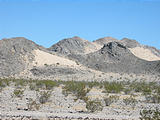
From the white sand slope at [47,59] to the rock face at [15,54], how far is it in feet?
4.97

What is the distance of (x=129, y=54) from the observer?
84312 millimetres

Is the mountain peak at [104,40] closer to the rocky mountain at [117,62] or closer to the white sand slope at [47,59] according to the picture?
the rocky mountain at [117,62]

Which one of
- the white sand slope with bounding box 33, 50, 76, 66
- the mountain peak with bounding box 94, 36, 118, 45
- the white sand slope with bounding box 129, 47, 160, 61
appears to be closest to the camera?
the white sand slope with bounding box 33, 50, 76, 66

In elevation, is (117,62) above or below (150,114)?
above

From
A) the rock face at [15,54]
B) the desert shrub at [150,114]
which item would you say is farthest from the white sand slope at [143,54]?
the desert shrub at [150,114]

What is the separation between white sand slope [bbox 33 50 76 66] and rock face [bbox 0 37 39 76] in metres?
1.51

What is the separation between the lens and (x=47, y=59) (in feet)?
233

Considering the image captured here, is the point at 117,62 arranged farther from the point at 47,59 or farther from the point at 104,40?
the point at 104,40

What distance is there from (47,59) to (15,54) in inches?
288

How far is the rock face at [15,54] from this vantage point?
205 ft

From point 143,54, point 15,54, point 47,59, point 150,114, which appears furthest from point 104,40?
point 150,114

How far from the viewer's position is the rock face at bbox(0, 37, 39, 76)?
62.4 meters

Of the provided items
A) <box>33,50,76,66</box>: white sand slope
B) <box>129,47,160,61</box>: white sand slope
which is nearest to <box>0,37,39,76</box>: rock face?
<box>33,50,76,66</box>: white sand slope

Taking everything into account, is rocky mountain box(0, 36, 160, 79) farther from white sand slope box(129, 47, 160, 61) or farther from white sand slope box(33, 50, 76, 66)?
white sand slope box(129, 47, 160, 61)
